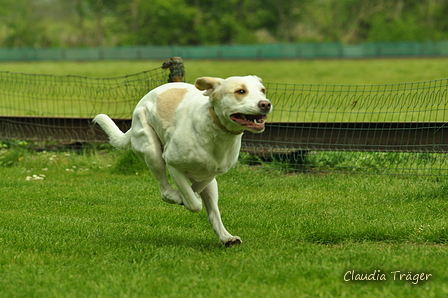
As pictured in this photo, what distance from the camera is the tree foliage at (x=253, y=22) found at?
6588 cm

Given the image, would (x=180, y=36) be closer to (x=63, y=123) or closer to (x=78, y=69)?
(x=78, y=69)

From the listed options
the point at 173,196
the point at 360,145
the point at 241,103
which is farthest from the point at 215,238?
the point at 360,145

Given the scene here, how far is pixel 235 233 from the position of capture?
577 centimetres

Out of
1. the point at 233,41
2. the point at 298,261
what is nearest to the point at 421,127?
the point at 298,261

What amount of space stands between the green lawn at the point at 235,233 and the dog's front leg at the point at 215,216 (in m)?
0.10

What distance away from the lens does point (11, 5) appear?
8881 centimetres

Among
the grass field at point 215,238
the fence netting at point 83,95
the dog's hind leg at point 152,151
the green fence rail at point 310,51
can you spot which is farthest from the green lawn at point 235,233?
the green fence rail at point 310,51

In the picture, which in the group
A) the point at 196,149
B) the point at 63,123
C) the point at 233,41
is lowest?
the point at 233,41

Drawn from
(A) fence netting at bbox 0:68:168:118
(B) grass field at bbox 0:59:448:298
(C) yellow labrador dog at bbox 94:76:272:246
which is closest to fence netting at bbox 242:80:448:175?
(B) grass field at bbox 0:59:448:298

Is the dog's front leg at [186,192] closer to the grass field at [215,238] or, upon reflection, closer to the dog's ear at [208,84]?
the grass field at [215,238]

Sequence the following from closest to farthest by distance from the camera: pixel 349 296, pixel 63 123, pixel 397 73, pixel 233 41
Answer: pixel 349 296 < pixel 63 123 < pixel 397 73 < pixel 233 41

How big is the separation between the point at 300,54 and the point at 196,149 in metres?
45.8

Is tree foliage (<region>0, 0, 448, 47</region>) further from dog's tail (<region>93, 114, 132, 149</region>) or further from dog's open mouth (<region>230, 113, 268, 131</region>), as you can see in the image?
dog's open mouth (<region>230, 113, 268, 131</region>)

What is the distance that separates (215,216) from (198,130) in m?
0.80
